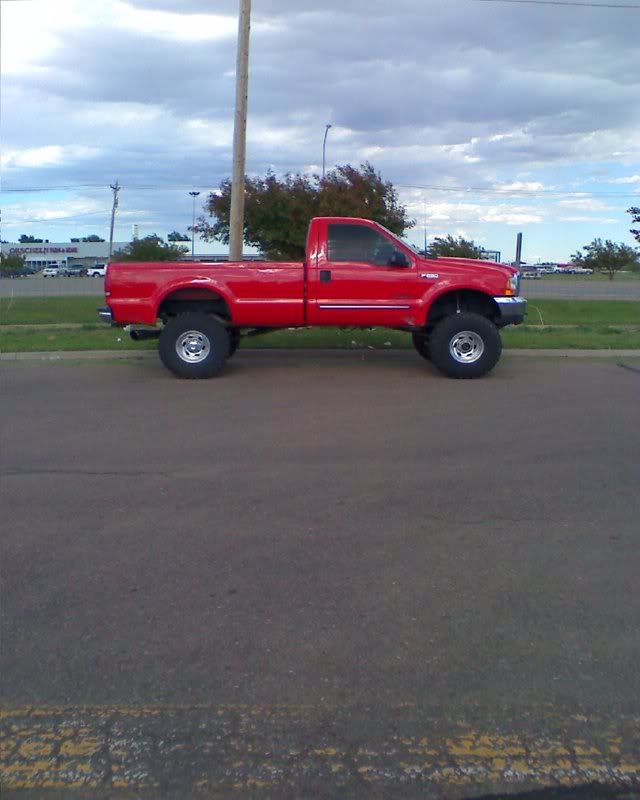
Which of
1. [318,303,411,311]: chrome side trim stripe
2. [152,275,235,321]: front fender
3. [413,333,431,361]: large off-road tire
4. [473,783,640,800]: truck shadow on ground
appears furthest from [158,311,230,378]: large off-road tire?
[473,783,640,800]: truck shadow on ground

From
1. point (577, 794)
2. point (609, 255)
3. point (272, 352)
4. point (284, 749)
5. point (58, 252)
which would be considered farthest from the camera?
point (58, 252)

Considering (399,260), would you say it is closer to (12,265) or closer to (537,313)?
(537,313)

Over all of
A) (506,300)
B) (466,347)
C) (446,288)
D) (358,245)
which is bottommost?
(466,347)

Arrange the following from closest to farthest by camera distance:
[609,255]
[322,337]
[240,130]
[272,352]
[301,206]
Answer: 1. [272,352]
2. [240,130]
3. [322,337]
4. [301,206]
5. [609,255]

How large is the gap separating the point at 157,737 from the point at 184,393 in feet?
30.5

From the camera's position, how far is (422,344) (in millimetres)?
15773

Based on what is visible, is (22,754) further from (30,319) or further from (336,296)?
(30,319)

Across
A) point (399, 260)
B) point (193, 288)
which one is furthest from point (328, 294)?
point (193, 288)

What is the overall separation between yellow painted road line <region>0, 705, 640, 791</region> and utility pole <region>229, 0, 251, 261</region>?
14531 millimetres

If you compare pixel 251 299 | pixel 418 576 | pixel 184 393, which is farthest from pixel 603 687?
pixel 251 299

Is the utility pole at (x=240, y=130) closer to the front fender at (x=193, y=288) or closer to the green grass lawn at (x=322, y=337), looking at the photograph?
the green grass lawn at (x=322, y=337)

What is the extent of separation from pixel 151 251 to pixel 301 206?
1621 cm

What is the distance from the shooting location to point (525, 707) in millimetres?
4363

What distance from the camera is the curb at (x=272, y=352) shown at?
16984 millimetres
